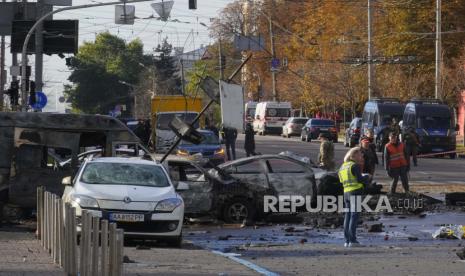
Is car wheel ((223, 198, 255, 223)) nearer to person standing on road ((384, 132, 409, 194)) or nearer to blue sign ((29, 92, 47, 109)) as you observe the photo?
person standing on road ((384, 132, 409, 194))

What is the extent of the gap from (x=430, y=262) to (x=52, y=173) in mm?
8771

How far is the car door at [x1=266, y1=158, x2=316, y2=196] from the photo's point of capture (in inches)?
882

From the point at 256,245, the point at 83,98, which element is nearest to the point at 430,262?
the point at 256,245

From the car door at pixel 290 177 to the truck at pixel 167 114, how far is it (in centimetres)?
1694

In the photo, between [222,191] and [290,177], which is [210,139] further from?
[222,191]

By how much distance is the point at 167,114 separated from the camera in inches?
1775

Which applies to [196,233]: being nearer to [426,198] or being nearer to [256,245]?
[256,245]

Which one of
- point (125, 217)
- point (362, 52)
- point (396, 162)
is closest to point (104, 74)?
point (362, 52)

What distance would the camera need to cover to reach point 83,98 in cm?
11850

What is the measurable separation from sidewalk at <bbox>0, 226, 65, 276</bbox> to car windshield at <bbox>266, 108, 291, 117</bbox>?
64.9 metres

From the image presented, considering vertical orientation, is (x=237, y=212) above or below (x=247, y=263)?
below

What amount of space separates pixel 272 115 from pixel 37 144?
210 ft

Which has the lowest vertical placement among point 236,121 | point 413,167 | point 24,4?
point 413,167

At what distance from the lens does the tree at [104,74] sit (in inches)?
4648
